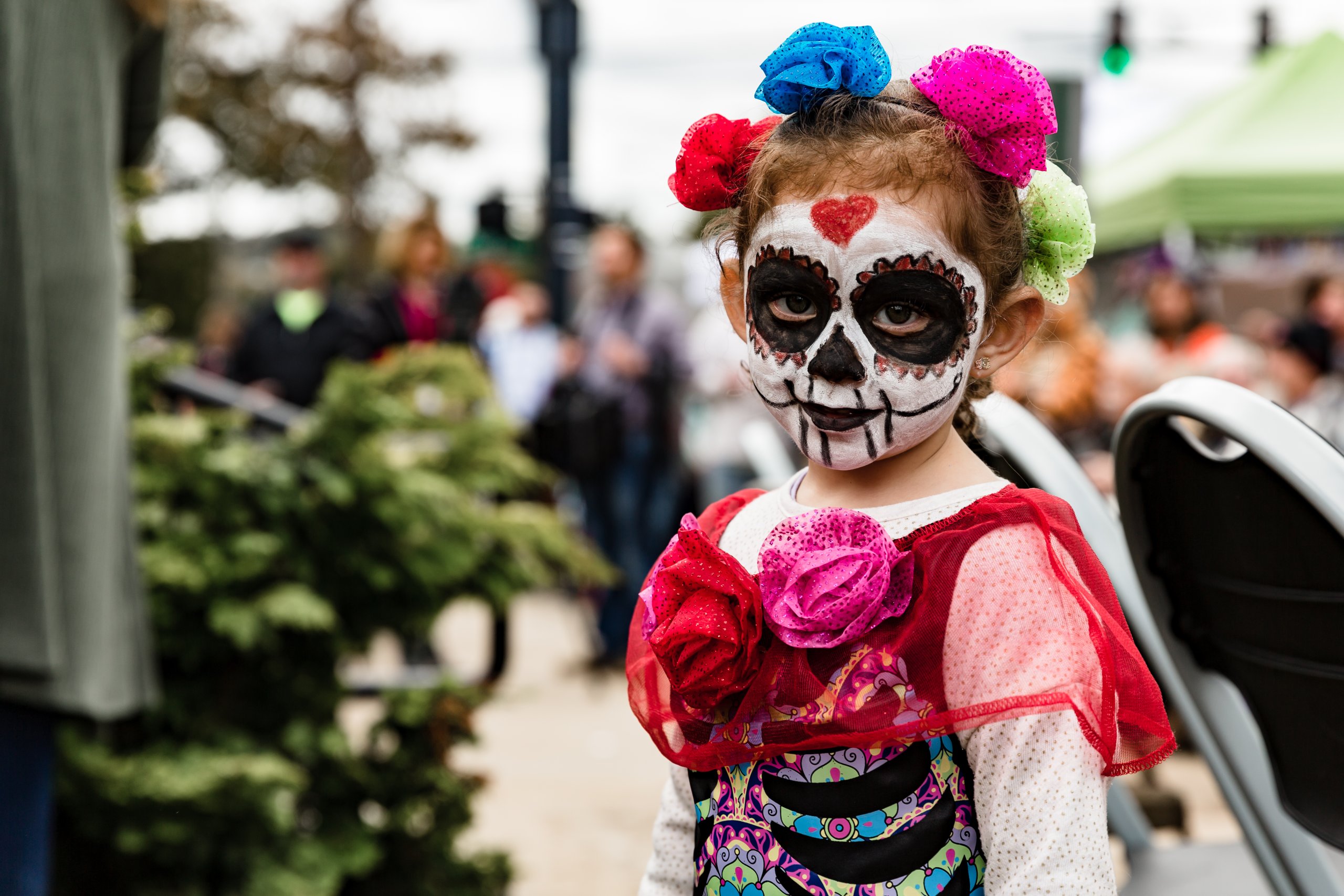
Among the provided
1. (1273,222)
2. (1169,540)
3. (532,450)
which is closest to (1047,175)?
(1169,540)

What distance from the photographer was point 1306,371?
5559 mm

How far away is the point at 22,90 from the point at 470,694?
4.93 feet

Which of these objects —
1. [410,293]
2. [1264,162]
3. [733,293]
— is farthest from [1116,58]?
[733,293]

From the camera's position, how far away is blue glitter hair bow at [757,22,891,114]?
48.6 inches

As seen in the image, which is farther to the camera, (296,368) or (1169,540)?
(296,368)

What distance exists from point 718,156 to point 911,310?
257 mm

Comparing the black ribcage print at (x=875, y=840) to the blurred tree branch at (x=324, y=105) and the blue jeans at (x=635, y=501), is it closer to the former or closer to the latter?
the blue jeans at (x=635, y=501)

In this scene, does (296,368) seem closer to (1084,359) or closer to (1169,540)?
(1084,359)

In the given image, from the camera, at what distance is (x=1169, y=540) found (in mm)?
1712

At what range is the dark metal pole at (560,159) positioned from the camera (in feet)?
24.8

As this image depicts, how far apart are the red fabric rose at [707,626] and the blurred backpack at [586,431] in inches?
208

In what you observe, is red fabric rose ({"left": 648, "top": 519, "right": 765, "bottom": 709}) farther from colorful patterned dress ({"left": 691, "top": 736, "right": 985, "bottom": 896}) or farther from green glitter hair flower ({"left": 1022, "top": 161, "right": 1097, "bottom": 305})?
green glitter hair flower ({"left": 1022, "top": 161, "right": 1097, "bottom": 305})

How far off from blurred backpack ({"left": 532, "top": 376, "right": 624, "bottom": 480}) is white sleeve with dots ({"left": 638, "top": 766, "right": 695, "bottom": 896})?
518 cm

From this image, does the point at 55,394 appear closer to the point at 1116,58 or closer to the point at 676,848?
the point at 676,848
